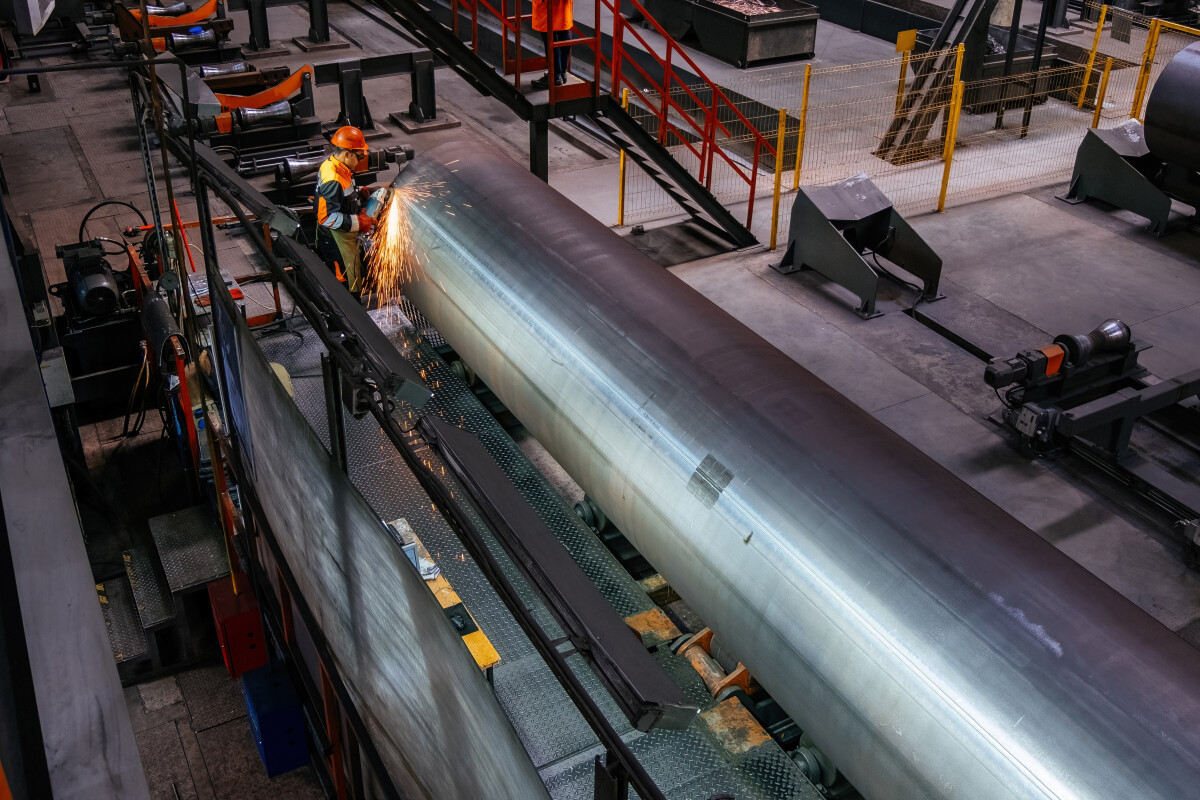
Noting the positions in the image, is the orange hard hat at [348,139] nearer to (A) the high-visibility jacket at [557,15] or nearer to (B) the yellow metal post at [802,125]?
(A) the high-visibility jacket at [557,15]

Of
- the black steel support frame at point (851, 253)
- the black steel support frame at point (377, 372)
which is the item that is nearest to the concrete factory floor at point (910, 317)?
the black steel support frame at point (851, 253)

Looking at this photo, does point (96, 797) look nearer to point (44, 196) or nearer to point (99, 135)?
point (44, 196)

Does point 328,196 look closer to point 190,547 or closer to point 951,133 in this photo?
point 190,547

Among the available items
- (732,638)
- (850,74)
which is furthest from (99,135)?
(732,638)

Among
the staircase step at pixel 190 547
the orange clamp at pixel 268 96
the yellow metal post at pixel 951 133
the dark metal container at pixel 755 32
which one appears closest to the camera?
the staircase step at pixel 190 547

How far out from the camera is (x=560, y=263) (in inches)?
198

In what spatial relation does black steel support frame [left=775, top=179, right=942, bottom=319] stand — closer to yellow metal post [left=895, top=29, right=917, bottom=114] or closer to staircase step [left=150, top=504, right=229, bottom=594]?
yellow metal post [left=895, top=29, right=917, bottom=114]

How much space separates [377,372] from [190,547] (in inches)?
150

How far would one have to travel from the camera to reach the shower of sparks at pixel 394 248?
19.8 feet

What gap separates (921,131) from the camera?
11.6m

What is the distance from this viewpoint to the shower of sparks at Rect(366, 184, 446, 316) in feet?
19.8

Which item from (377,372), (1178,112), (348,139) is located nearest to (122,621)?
(348,139)

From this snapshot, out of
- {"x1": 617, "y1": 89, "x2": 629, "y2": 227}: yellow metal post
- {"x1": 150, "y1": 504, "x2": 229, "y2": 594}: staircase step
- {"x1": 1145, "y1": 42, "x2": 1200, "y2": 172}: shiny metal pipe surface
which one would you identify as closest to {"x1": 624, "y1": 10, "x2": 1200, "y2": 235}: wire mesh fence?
{"x1": 617, "y1": 89, "x2": 629, "y2": 227}: yellow metal post

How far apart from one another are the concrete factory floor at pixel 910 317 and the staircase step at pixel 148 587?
0.43 m
